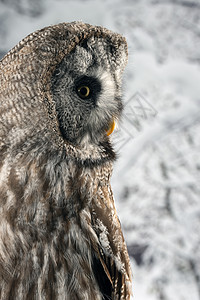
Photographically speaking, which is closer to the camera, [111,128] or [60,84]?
[60,84]

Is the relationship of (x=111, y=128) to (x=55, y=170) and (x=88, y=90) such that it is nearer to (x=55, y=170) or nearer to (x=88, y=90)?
(x=88, y=90)

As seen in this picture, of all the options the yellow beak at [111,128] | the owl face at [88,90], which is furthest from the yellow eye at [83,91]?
the yellow beak at [111,128]

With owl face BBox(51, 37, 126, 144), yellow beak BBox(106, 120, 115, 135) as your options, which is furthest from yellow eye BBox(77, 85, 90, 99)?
yellow beak BBox(106, 120, 115, 135)

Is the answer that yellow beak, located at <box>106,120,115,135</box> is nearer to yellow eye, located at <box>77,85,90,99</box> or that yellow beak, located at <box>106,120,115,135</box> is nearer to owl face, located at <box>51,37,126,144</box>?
owl face, located at <box>51,37,126,144</box>

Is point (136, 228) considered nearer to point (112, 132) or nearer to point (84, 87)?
point (112, 132)

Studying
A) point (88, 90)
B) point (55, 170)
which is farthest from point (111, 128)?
point (55, 170)

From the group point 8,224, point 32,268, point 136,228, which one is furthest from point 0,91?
point 136,228

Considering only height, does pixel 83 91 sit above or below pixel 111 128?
above
